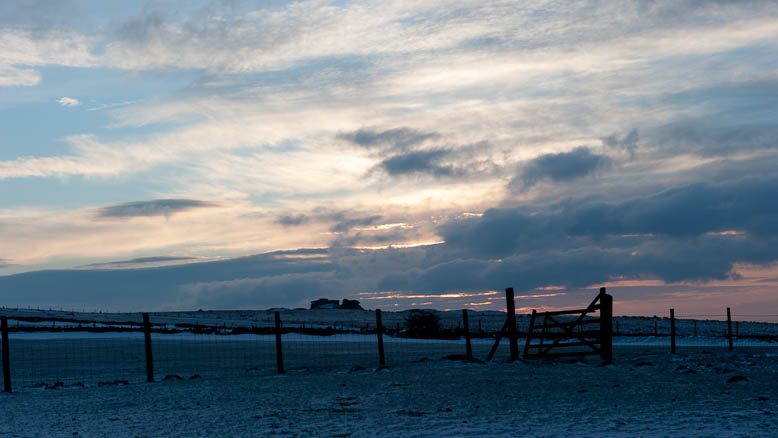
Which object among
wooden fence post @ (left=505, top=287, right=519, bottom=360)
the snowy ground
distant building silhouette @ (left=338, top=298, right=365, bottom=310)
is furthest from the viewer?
distant building silhouette @ (left=338, top=298, right=365, bottom=310)

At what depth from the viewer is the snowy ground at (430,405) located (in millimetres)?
11789

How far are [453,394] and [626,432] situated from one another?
220 inches

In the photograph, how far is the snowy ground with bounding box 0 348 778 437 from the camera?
11789 mm

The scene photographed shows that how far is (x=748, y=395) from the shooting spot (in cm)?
1492

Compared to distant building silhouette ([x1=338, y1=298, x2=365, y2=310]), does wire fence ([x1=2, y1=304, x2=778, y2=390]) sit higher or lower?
higher

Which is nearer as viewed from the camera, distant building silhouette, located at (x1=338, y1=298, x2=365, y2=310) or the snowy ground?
the snowy ground

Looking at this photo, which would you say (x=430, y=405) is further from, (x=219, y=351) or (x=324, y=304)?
(x=324, y=304)

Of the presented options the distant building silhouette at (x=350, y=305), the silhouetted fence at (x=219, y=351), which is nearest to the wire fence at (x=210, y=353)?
the silhouetted fence at (x=219, y=351)

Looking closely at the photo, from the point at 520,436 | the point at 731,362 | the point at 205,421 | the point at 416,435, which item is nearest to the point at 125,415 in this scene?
the point at 205,421

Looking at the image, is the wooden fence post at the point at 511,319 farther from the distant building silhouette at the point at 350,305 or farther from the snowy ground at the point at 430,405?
the distant building silhouette at the point at 350,305

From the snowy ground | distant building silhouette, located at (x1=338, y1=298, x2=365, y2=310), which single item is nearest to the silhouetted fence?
the snowy ground

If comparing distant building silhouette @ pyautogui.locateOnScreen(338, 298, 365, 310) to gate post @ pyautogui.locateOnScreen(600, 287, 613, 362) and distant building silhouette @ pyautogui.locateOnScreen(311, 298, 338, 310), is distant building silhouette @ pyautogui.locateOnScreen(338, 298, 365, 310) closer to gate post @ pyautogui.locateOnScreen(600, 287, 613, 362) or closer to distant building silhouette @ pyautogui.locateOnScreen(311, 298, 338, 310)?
distant building silhouette @ pyautogui.locateOnScreen(311, 298, 338, 310)

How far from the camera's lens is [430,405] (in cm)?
1448

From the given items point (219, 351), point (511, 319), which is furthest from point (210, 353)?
point (511, 319)
